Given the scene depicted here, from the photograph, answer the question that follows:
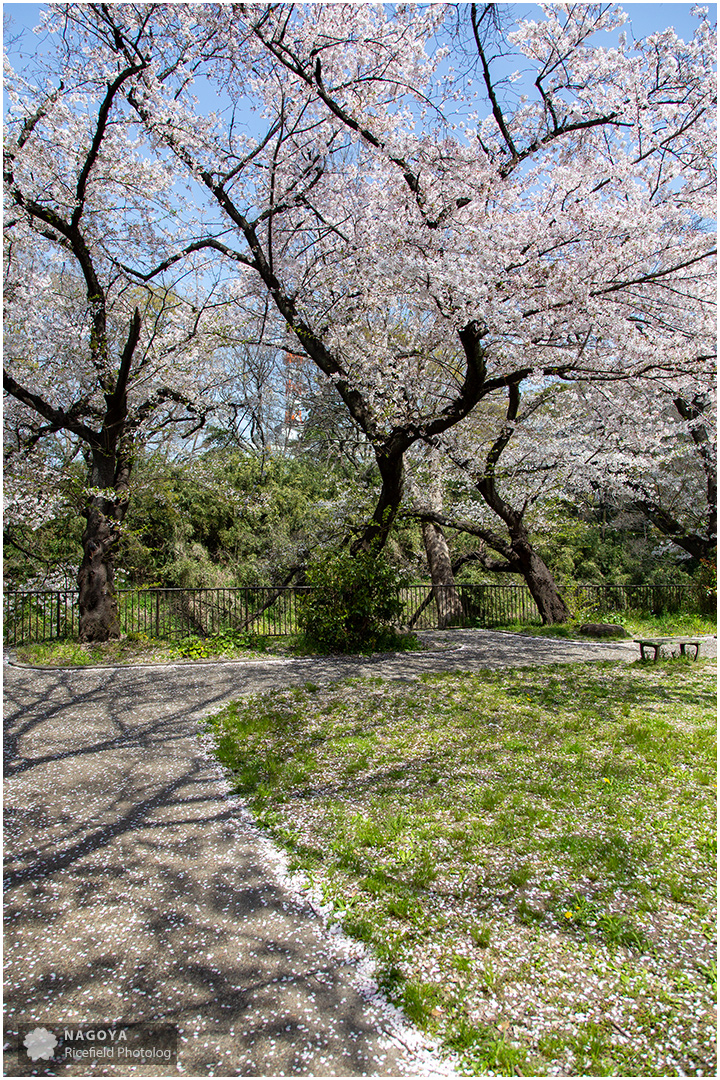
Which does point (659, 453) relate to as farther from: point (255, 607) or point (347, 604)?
point (255, 607)

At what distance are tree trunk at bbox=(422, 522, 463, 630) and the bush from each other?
4.92m

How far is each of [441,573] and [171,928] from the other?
1296cm

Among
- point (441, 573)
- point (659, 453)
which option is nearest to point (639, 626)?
point (441, 573)

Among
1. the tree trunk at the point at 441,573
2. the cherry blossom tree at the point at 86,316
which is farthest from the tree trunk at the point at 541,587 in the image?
the cherry blossom tree at the point at 86,316

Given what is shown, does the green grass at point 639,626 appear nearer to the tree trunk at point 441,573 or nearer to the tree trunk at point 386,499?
the tree trunk at point 441,573

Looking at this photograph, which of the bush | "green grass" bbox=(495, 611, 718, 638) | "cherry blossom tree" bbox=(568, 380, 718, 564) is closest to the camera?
the bush

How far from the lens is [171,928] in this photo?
98.5 inches

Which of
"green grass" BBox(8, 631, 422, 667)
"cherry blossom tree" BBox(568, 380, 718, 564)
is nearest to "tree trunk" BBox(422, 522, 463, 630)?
"cherry blossom tree" BBox(568, 380, 718, 564)

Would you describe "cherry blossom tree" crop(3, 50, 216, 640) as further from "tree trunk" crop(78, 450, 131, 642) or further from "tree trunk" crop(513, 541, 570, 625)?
"tree trunk" crop(513, 541, 570, 625)

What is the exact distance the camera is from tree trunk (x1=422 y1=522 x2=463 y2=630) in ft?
45.9

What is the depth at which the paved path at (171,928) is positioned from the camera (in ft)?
6.32

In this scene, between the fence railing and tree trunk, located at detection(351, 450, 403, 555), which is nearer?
tree trunk, located at detection(351, 450, 403, 555)

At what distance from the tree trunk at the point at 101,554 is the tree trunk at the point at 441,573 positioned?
7.48 metres

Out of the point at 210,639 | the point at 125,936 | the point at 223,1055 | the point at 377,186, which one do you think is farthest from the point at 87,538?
Result: the point at 223,1055
